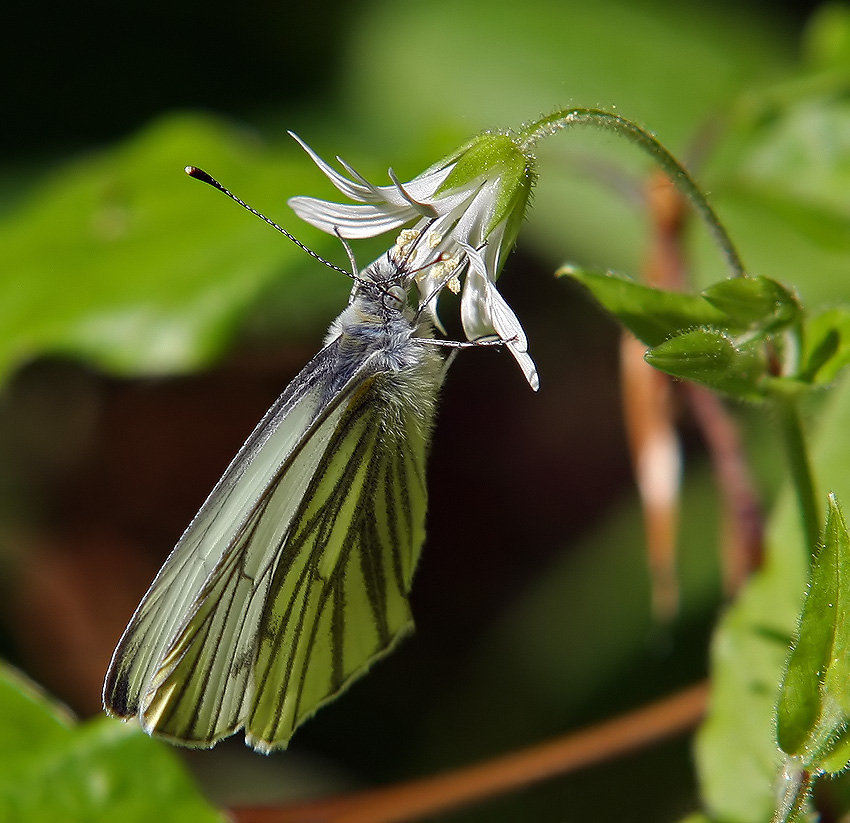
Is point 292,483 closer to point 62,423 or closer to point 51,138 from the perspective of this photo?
point 62,423

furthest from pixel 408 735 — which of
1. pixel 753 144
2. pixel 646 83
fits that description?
pixel 646 83

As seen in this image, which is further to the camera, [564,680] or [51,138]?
[51,138]

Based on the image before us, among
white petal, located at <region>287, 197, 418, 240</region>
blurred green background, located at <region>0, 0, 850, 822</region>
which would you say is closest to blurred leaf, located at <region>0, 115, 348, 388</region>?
blurred green background, located at <region>0, 0, 850, 822</region>

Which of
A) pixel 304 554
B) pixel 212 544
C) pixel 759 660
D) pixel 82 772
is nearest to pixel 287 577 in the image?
pixel 304 554

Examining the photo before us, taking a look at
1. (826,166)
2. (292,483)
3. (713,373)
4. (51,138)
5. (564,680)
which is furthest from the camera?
(51,138)

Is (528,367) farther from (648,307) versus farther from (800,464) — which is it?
(800,464)
